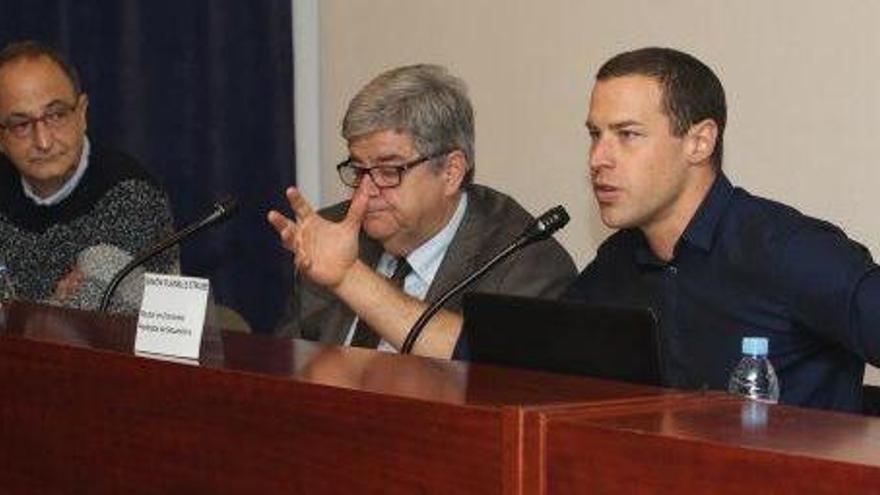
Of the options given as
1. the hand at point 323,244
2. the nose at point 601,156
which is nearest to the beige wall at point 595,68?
the nose at point 601,156

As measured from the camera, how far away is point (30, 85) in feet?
12.1

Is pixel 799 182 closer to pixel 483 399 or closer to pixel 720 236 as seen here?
pixel 720 236

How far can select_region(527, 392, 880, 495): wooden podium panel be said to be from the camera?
1.39 metres

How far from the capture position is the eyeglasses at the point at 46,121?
3.70m

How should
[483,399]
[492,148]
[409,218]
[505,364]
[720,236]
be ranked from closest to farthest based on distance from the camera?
[483,399], [505,364], [720,236], [409,218], [492,148]

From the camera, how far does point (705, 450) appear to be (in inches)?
57.6

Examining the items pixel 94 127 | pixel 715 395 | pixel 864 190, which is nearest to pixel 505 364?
pixel 715 395

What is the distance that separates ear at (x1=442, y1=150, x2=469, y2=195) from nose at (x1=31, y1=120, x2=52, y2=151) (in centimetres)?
96

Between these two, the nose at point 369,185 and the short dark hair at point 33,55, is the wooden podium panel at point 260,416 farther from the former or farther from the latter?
the short dark hair at point 33,55

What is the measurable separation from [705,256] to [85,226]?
5.16 feet

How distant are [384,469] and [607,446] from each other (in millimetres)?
317

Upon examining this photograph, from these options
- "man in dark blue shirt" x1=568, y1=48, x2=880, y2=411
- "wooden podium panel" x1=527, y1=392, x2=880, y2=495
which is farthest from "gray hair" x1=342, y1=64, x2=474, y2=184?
"wooden podium panel" x1=527, y1=392, x2=880, y2=495

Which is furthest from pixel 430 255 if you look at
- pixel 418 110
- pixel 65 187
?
pixel 65 187

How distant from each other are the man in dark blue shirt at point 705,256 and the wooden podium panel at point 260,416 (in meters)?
0.64
